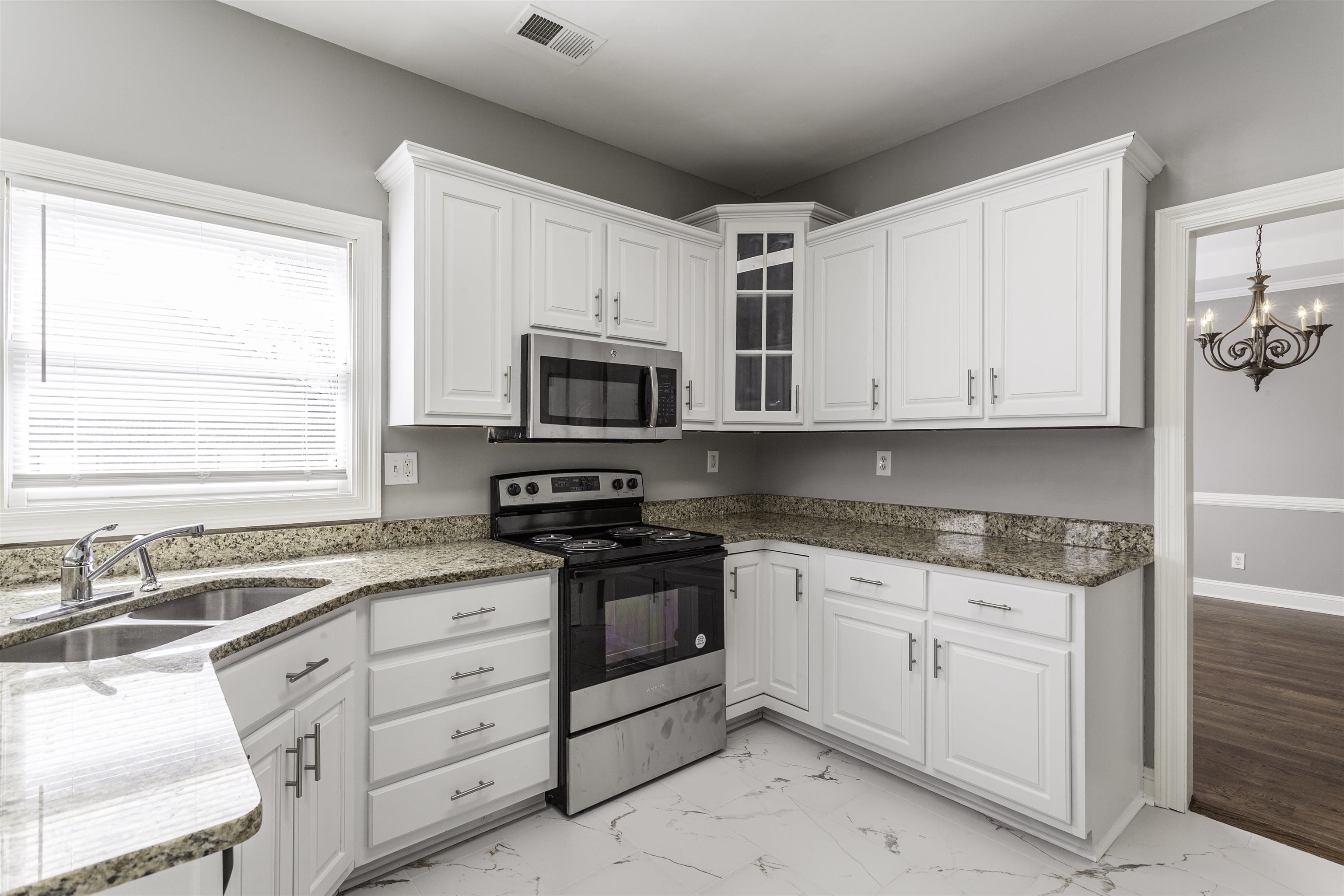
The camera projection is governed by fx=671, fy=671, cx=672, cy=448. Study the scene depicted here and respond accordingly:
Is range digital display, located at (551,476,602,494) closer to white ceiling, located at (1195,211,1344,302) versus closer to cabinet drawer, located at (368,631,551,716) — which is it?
cabinet drawer, located at (368,631,551,716)

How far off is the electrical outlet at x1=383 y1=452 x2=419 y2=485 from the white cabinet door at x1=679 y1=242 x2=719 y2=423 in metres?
1.13

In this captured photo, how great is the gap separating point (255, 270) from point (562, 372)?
3.50ft

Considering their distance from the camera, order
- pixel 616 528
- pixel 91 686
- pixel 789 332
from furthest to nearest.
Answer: pixel 789 332 < pixel 616 528 < pixel 91 686

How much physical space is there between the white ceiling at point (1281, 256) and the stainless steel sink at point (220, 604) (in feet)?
17.4

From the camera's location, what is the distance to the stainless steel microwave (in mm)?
2484

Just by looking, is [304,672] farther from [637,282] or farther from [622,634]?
[637,282]

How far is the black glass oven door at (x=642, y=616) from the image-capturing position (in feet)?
7.44

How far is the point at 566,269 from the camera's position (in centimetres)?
259

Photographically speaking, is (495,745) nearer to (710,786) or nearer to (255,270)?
(710,786)

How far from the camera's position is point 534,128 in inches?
115

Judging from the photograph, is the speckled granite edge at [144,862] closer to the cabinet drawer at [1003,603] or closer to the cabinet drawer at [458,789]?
the cabinet drawer at [458,789]

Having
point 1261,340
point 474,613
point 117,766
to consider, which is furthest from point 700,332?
point 1261,340

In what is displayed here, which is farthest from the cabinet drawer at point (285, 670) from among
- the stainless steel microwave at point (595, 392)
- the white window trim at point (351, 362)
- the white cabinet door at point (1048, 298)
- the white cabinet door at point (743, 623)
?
the white cabinet door at point (1048, 298)

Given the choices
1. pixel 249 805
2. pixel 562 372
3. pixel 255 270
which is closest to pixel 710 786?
pixel 562 372
